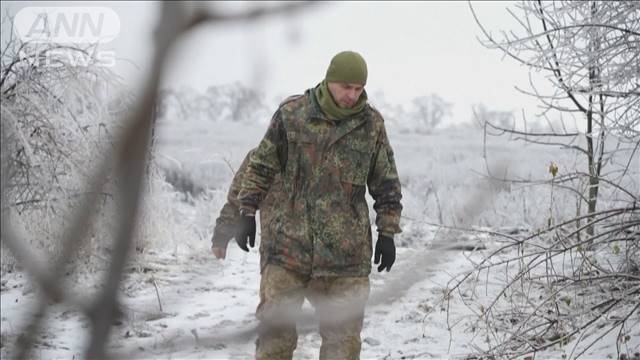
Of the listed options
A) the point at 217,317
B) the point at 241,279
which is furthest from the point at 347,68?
the point at 241,279

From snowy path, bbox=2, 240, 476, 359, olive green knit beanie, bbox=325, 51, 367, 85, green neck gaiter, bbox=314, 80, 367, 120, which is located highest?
olive green knit beanie, bbox=325, 51, 367, 85

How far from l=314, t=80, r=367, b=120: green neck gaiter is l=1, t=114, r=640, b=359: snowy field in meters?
0.64

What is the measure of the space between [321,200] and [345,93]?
1.61ft

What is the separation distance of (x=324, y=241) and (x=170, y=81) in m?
2.77

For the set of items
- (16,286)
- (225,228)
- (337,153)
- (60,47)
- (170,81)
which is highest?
(60,47)

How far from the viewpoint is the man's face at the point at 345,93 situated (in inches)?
128

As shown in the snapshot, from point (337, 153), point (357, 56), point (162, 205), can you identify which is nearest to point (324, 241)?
point (337, 153)

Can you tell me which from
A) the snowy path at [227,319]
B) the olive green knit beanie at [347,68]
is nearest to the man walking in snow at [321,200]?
the olive green knit beanie at [347,68]

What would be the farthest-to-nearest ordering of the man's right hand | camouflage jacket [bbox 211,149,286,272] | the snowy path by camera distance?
1. camouflage jacket [bbox 211,149,286,272]
2. the man's right hand
3. the snowy path

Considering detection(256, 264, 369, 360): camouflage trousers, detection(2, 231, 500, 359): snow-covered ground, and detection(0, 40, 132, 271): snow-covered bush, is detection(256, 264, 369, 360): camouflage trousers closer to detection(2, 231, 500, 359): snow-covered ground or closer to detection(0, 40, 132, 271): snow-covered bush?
detection(2, 231, 500, 359): snow-covered ground

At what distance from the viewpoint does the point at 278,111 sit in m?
3.36

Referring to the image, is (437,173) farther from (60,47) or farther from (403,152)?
(60,47)

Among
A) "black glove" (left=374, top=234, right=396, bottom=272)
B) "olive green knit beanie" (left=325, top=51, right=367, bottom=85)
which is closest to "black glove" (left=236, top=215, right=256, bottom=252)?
"black glove" (left=374, top=234, right=396, bottom=272)

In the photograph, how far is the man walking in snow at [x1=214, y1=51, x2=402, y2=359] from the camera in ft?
10.8
